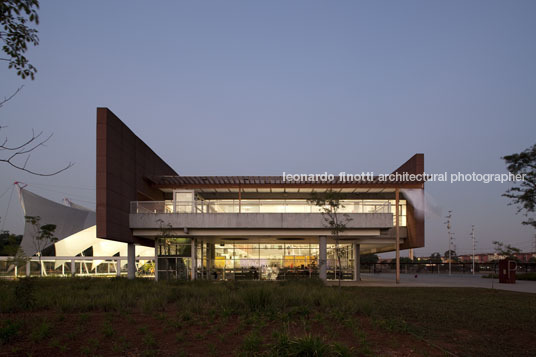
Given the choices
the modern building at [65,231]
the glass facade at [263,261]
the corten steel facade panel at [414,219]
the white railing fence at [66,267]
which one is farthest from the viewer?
the modern building at [65,231]

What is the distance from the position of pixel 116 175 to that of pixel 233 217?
27.3 ft

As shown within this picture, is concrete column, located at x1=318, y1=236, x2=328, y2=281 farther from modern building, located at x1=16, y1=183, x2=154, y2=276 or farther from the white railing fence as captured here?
modern building, located at x1=16, y1=183, x2=154, y2=276

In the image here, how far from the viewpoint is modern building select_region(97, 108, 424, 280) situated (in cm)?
2905

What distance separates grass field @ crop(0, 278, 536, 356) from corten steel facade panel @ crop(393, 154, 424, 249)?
2131 cm

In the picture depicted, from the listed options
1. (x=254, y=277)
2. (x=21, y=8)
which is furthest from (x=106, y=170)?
(x=21, y=8)

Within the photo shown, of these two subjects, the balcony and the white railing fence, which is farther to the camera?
the white railing fence

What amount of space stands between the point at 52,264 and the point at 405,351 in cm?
4378

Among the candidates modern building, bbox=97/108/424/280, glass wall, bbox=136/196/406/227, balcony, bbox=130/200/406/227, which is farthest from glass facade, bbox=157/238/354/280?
balcony, bbox=130/200/406/227

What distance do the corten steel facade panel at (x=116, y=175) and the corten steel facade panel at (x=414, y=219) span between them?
21.2 meters

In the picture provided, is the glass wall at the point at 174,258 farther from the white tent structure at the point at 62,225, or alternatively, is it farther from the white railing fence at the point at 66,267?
the white tent structure at the point at 62,225

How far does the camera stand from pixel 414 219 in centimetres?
3594

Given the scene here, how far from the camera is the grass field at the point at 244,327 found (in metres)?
7.84

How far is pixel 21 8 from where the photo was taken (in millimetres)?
6074

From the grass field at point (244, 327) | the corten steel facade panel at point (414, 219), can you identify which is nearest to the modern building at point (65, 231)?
the corten steel facade panel at point (414, 219)
